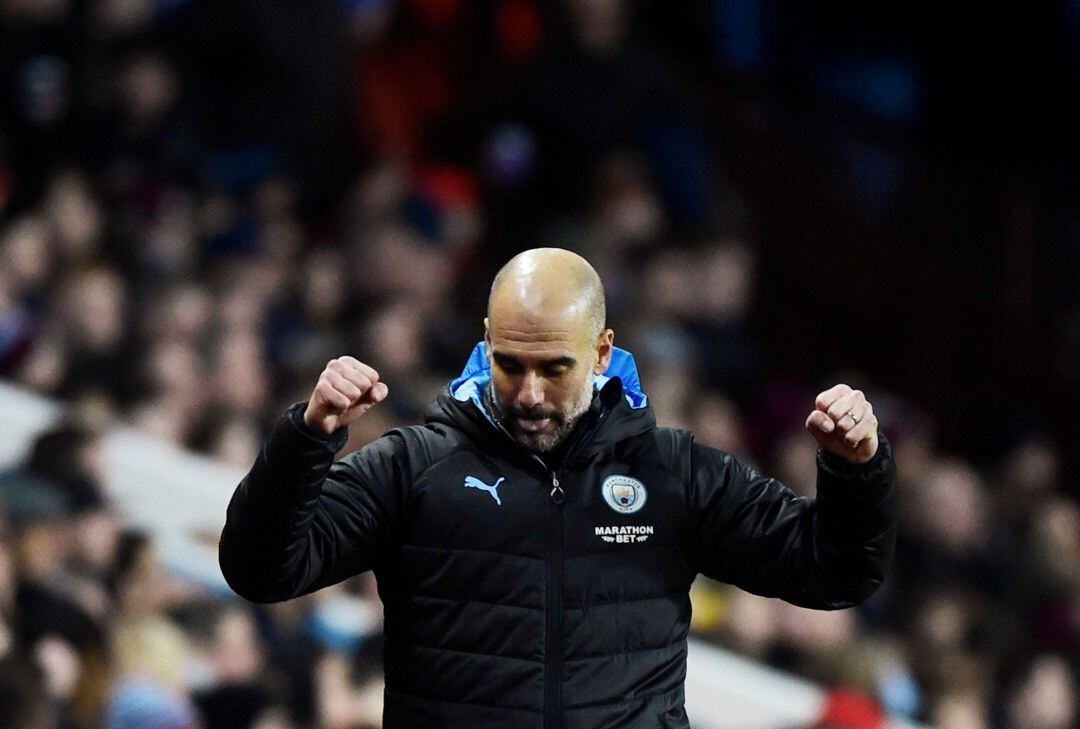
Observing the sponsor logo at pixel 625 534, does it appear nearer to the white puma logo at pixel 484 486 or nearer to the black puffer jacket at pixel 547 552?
the black puffer jacket at pixel 547 552

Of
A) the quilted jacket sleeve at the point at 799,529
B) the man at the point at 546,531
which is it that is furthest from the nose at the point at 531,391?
the quilted jacket sleeve at the point at 799,529

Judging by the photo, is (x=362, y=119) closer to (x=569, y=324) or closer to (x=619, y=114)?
(x=619, y=114)

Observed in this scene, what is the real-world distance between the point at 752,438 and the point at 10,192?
10.4 ft

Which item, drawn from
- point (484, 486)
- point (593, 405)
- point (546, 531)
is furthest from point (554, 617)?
point (593, 405)

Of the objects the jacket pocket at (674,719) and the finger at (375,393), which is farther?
the jacket pocket at (674,719)

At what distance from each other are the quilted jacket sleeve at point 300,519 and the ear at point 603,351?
41 cm

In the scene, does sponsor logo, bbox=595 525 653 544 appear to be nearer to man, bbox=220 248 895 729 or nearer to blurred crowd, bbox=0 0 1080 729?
man, bbox=220 248 895 729

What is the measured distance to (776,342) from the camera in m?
10.4

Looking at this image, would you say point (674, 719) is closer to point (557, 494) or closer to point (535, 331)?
point (557, 494)

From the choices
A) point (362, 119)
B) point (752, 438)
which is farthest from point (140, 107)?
point (752, 438)

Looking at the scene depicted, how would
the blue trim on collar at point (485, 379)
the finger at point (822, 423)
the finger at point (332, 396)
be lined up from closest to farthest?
the finger at point (332, 396)
the finger at point (822, 423)
the blue trim on collar at point (485, 379)

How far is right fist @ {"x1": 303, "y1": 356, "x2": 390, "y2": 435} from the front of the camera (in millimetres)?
3629

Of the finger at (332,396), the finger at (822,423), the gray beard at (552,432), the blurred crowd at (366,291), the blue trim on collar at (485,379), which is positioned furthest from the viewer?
the blurred crowd at (366,291)

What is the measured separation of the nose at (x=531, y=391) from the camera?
379 cm
